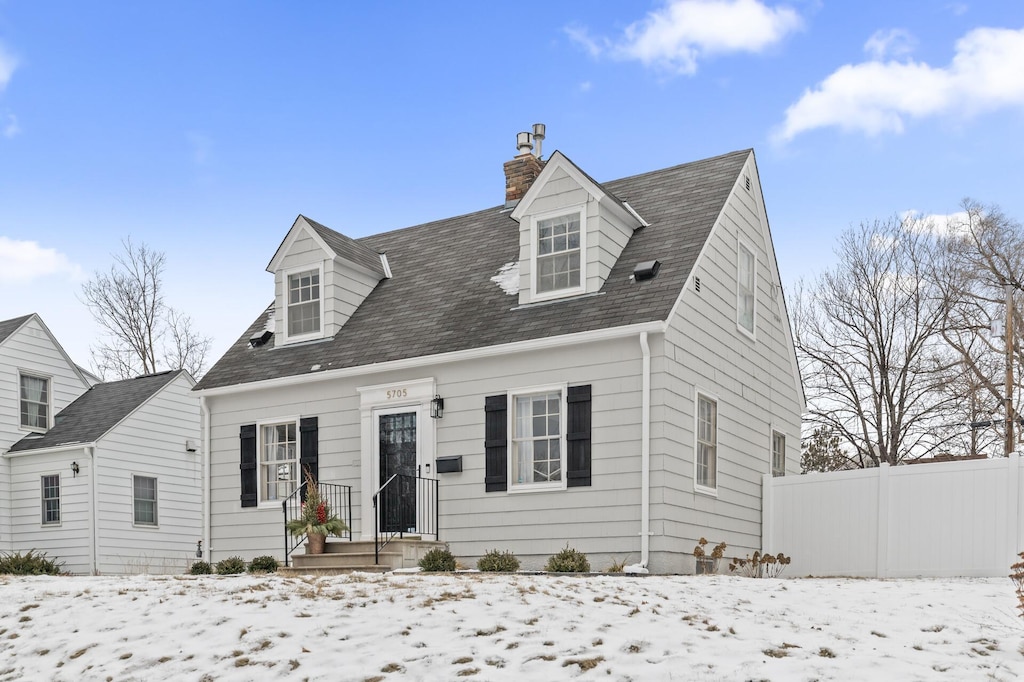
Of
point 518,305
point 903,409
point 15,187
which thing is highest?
point 15,187

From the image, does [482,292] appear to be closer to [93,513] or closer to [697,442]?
[697,442]

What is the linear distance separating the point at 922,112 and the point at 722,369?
10501 mm

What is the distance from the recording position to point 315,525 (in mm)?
14547

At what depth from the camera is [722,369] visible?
15.2 meters

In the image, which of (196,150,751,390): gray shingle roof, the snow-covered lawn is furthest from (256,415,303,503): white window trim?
the snow-covered lawn

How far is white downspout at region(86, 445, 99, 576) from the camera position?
2123 centimetres

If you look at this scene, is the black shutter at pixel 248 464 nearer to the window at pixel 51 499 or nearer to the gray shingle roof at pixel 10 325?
the window at pixel 51 499

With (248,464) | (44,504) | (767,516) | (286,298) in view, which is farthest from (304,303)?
(44,504)

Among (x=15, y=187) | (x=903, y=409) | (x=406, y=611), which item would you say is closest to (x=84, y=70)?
(x=15, y=187)

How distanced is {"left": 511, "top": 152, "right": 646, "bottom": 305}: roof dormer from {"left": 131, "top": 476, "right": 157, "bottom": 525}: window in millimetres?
12434

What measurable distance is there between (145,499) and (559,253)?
524 inches

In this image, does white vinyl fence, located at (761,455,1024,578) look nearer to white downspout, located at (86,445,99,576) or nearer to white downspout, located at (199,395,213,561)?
white downspout, located at (199,395,213,561)

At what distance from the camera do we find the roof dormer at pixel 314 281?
56.2 ft

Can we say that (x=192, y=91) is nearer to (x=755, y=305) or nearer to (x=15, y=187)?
(x=15, y=187)
